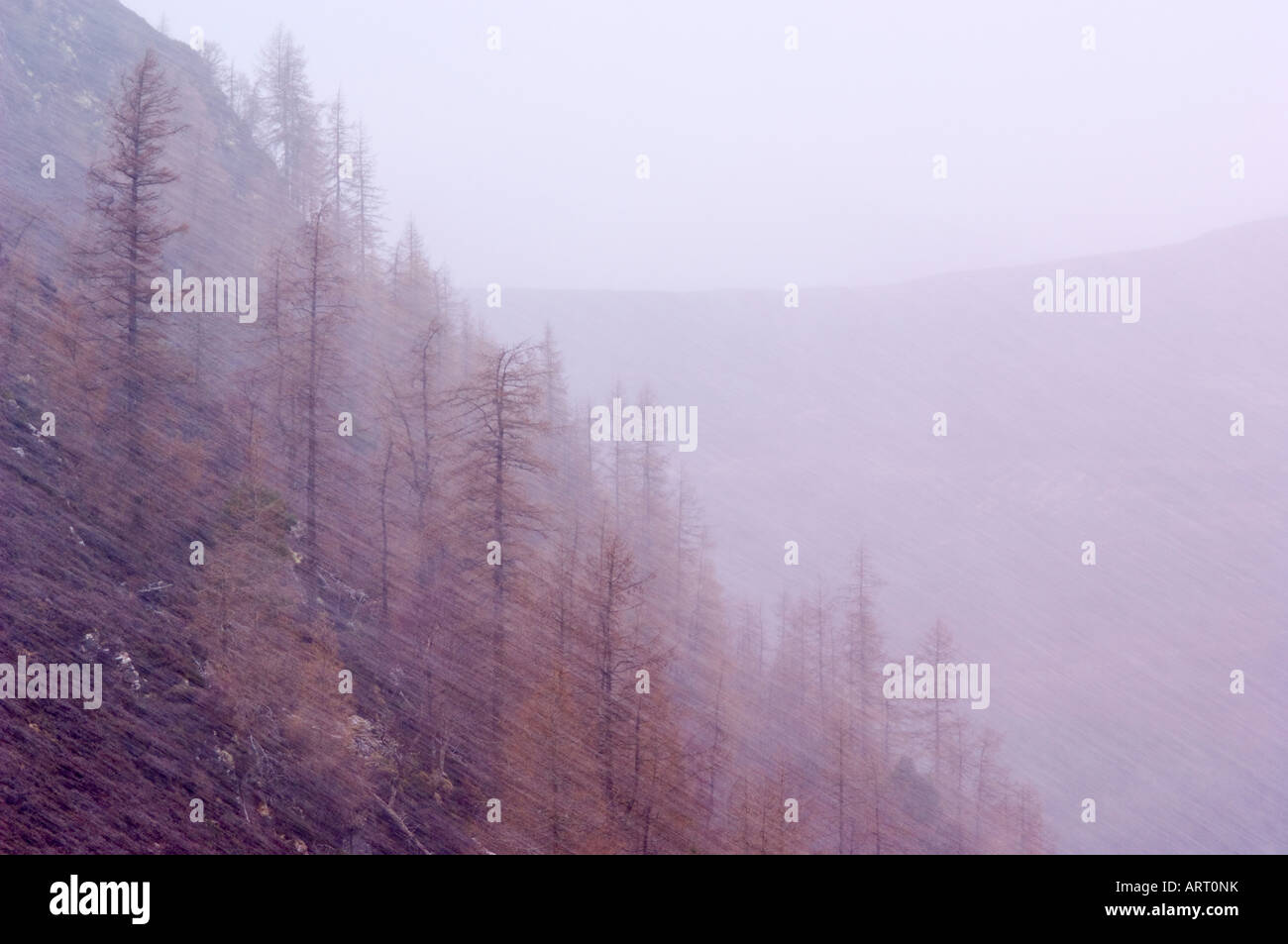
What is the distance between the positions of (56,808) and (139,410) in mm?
12334

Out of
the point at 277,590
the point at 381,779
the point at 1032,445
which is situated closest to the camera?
the point at 381,779

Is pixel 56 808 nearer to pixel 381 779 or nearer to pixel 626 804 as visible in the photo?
pixel 381 779

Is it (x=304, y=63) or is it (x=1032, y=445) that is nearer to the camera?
(x=304, y=63)

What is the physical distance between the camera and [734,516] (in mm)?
131625

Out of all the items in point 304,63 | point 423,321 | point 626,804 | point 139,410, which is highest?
point 304,63

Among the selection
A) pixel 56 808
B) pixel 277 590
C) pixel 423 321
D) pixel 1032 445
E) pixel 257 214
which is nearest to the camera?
pixel 56 808

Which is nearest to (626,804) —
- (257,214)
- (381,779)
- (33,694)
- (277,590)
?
(381,779)

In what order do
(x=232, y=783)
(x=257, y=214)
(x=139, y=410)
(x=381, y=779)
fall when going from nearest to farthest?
(x=232, y=783) → (x=381, y=779) → (x=139, y=410) → (x=257, y=214)

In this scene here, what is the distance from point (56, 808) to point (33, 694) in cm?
253

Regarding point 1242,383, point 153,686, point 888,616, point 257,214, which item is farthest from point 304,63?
point 1242,383

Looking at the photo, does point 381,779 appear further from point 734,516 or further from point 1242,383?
point 1242,383

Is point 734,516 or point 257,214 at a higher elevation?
point 257,214

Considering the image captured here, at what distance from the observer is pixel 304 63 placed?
5553cm

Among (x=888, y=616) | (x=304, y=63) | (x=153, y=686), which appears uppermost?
(x=304, y=63)
